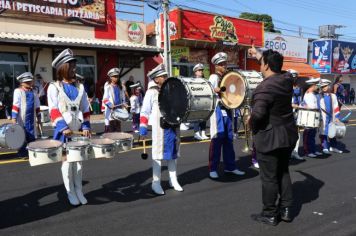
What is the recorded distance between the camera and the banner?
18.2 metres

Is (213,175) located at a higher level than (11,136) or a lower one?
lower

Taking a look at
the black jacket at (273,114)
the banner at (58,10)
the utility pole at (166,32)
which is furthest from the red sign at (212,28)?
the black jacket at (273,114)

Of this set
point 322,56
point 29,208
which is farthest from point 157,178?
point 322,56

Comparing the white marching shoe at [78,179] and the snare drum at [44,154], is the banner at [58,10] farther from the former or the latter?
the snare drum at [44,154]

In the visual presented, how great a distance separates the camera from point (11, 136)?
7.36 meters

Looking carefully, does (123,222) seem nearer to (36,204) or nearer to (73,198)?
(73,198)

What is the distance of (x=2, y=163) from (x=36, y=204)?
10.8 feet

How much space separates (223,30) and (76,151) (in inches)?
898

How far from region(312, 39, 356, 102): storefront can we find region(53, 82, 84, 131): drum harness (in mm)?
33421

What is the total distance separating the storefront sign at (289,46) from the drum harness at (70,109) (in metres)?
26.4

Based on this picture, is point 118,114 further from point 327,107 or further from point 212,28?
point 212,28

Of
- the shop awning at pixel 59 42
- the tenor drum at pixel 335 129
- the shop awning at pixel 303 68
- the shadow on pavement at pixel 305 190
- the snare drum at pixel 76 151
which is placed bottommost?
the shadow on pavement at pixel 305 190

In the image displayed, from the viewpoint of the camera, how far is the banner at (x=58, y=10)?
18.2 metres

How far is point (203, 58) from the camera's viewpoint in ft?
87.9
